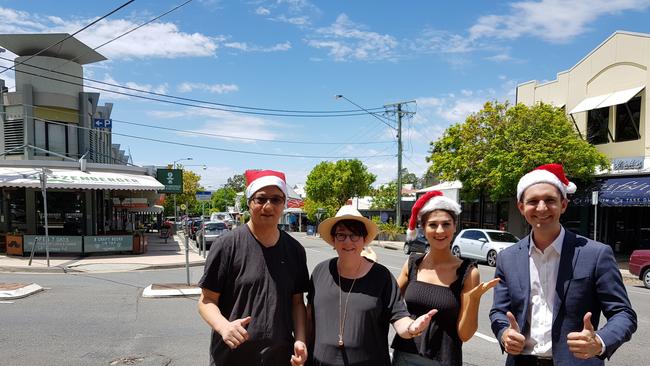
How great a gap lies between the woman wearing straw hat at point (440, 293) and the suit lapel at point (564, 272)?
304mm

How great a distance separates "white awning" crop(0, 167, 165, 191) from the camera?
1755 cm

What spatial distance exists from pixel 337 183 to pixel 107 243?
33.6 metres

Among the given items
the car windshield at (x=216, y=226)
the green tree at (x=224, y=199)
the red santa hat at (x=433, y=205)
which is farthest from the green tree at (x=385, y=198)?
the green tree at (x=224, y=199)

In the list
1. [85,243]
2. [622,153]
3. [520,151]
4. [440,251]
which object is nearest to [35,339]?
[440,251]

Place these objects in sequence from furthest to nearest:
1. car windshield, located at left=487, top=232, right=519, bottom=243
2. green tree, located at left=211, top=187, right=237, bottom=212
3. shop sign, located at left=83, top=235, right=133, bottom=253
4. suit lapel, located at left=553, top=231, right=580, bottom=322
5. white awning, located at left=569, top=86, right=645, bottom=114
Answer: green tree, located at left=211, top=187, right=237, bottom=212 < shop sign, located at left=83, top=235, right=133, bottom=253 < white awning, located at left=569, top=86, right=645, bottom=114 < car windshield, located at left=487, top=232, right=519, bottom=243 < suit lapel, located at left=553, top=231, right=580, bottom=322

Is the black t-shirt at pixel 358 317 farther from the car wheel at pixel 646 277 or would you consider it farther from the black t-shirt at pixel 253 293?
the car wheel at pixel 646 277

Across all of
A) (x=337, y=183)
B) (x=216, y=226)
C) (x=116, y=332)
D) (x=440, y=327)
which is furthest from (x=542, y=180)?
(x=337, y=183)

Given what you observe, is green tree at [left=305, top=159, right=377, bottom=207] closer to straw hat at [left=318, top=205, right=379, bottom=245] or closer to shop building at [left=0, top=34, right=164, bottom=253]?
shop building at [left=0, top=34, right=164, bottom=253]

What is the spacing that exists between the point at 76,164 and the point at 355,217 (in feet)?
67.3

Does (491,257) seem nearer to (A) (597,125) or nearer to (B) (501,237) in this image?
(B) (501,237)

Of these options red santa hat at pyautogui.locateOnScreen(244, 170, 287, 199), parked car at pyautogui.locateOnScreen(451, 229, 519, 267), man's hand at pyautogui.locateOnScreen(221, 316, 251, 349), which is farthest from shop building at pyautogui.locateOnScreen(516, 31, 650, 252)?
man's hand at pyautogui.locateOnScreen(221, 316, 251, 349)

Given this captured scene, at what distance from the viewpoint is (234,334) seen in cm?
251

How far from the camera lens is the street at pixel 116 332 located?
568 centimetres

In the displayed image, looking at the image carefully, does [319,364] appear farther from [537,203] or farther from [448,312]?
[537,203]
